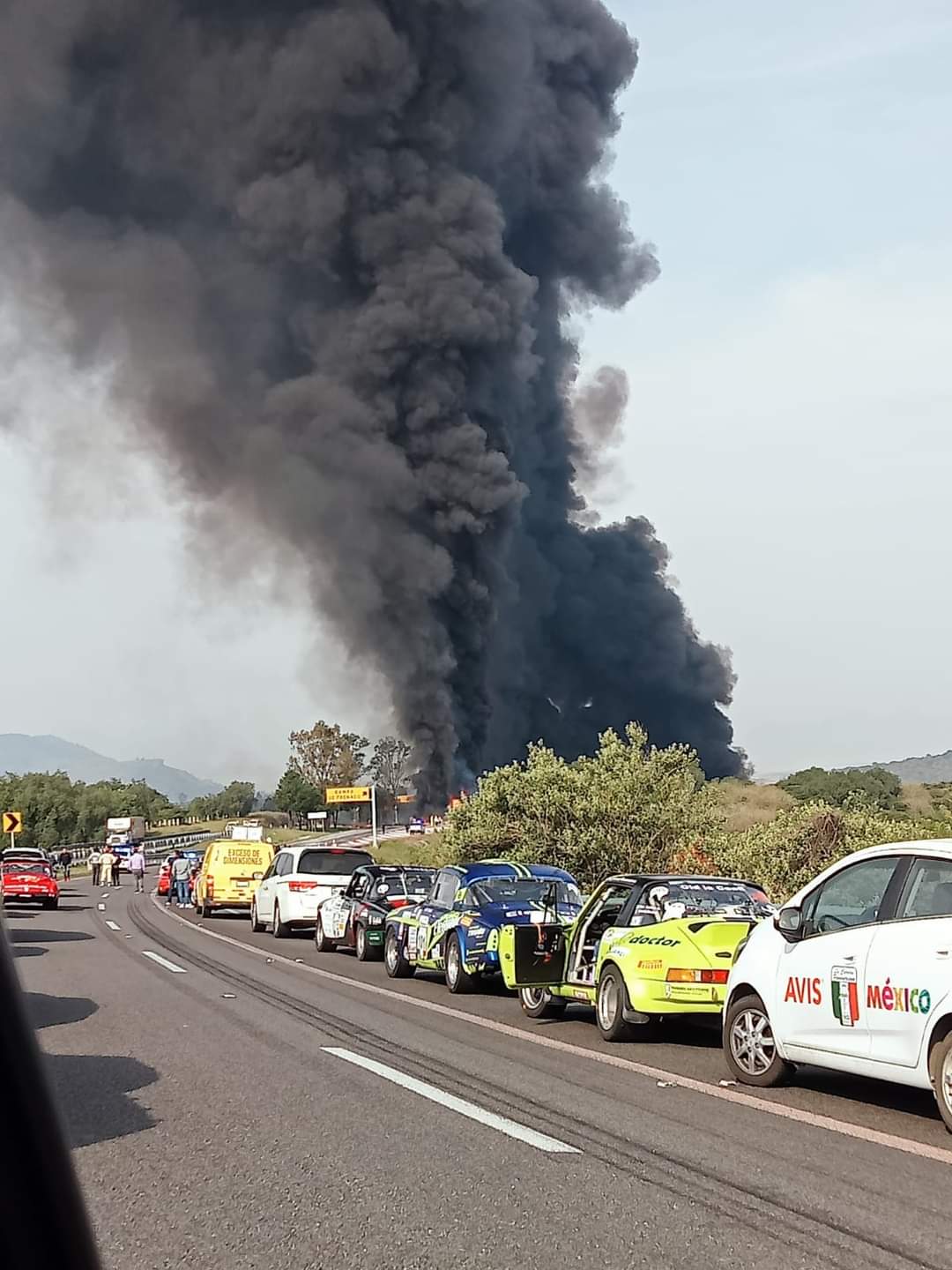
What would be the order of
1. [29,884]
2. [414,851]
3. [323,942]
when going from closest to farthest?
[323,942] → [29,884] → [414,851]

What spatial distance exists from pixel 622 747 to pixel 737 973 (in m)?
17.6

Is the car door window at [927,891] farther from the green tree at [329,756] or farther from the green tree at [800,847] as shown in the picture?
the green tree at [329,756]

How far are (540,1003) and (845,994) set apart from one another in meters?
5.33

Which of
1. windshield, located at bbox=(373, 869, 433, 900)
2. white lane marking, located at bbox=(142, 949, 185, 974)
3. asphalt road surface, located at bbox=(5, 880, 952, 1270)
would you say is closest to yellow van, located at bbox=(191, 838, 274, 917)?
white lane marking, located at bbox=(142, 949, 185, 974)

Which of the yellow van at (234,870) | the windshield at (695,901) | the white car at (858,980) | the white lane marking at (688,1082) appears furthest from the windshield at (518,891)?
the yellow van at (234,870)

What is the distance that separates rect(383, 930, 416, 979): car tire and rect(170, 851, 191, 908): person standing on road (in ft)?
74.4

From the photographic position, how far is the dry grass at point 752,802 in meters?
48.3

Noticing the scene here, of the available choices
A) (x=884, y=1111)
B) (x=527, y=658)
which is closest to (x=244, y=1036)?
(x=884, y=1111)

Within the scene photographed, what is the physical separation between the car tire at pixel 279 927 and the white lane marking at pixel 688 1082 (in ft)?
27.6

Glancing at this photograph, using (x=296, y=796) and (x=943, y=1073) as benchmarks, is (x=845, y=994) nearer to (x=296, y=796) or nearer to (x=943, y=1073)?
(x=943, y=1073)

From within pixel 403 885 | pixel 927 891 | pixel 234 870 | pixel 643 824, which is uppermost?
pixel 643 824

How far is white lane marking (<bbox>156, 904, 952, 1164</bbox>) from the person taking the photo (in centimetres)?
757

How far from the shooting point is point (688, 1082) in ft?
31.9

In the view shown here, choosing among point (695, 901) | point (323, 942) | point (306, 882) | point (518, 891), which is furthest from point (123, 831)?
point (695, 901)
